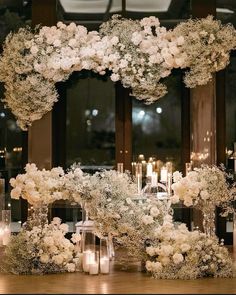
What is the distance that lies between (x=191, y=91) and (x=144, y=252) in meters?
3.44

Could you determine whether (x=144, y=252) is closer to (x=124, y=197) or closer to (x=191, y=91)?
(x=124, y=197)

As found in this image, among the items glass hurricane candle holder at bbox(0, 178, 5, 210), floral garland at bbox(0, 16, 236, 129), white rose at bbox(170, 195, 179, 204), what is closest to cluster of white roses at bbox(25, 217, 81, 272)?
white rose at bbox(170, 195, 179, 204)

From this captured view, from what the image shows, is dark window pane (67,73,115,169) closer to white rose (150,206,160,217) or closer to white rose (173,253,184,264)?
white rose (150,206,160,217)

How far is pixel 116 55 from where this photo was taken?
34.6 ft

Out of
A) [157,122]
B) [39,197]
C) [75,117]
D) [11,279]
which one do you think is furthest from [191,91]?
[11,279]

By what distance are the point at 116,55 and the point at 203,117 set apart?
150cm

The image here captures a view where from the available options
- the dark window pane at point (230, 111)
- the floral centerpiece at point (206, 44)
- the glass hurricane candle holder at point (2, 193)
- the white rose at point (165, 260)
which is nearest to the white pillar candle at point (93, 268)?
the white rose at point (165, 260)

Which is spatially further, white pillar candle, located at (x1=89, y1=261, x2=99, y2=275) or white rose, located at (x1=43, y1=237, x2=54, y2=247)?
white rose, located at (x1=43, y1=237, x2=54, y2=247)

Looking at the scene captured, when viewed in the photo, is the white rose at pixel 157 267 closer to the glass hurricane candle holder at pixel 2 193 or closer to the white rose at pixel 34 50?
the glass hurricane candle holder at pixel 2 193

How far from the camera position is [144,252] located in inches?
331

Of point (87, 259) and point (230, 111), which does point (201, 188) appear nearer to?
point (87, 259)

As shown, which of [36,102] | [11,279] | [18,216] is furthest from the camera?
[18,216]

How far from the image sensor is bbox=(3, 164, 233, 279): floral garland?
8.09 m

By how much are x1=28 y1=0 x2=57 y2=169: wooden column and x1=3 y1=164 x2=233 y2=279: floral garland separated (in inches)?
100
